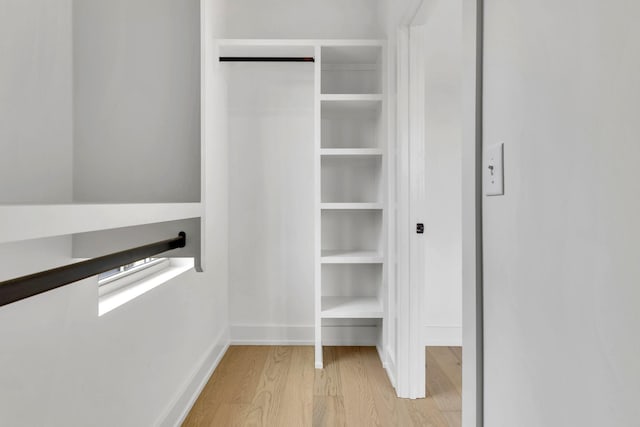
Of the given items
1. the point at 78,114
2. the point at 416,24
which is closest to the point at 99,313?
the point at 78,114

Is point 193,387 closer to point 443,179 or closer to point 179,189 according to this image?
point 179,189

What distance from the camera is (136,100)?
88cm

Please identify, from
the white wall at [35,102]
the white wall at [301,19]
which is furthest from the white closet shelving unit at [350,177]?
the white wall at [35,102]

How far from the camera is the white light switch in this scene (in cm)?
76

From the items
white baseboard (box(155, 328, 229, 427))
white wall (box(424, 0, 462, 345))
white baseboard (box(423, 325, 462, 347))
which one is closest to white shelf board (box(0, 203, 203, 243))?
white baseboard (box(155, 328, 229, 427))

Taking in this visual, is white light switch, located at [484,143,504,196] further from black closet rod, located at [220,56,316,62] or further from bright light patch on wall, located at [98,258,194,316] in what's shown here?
black closet rod, located at [220,56,316,62]

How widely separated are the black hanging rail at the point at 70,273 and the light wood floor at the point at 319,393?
1215mm

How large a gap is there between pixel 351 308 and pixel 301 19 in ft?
6.44

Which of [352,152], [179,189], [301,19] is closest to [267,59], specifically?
[301,19]

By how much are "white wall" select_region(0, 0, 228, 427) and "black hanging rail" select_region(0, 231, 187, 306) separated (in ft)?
A: 0.80

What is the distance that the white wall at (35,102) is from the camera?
2.50 feet

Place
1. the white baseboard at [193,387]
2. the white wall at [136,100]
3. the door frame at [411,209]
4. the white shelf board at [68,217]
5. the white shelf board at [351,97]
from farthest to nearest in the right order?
the white shelf board at [351,97]
the door frame at [411,209]
the white baseboard at [193,387]
the white wall at [136,100]
the white shelf board at [68,217]

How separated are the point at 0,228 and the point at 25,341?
63 centimetres

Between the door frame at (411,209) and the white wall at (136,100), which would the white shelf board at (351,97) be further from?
the white wall at (136,100)
